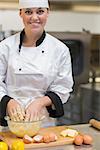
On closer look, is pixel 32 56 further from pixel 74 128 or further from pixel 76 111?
pixel 76 111

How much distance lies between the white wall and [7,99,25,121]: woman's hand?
889mm

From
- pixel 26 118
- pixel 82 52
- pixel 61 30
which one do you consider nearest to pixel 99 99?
pixel 82 52

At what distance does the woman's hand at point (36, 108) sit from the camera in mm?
1145

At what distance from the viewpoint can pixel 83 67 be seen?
7.06 feet

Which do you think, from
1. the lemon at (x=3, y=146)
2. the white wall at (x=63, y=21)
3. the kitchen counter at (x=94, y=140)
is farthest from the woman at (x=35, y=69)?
the white wall at (x=63, y=21)

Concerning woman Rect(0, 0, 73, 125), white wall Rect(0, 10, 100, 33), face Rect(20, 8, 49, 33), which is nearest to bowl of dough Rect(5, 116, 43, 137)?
woman Rect(0, 0, 73, 125)

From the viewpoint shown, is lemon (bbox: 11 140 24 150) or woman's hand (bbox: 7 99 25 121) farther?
woman's hand (bbox: 7 99 25 121)

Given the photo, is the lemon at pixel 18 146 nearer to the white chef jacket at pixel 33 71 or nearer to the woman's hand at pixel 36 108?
the woman's hand at pixel 36 108

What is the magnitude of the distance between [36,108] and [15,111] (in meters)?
0.08

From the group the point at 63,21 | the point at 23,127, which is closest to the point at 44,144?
the point at 23,127

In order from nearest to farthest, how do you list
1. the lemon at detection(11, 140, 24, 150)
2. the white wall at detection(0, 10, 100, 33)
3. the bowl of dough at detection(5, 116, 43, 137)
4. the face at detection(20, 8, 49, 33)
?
the lemon at detection(11, 140, 24, 150) < the bowl of dough at detection(5, 116, 43, 137) < the face at detection(20, 8, 49, 33) < the white wall at detection(0, 10, 100, 33)

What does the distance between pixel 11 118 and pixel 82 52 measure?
108 centimetres

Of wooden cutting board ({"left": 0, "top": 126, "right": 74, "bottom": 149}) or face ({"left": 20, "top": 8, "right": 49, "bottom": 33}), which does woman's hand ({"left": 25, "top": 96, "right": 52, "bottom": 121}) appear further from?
face ({"left": 20, "top": 8, "right": 49, "bottom": 33})

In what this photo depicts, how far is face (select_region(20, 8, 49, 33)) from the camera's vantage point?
1.21 m
